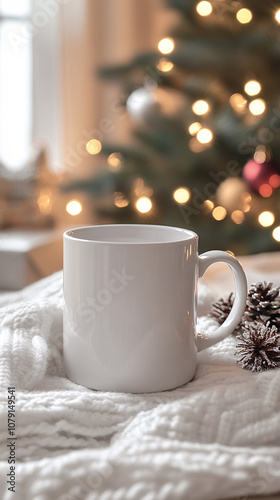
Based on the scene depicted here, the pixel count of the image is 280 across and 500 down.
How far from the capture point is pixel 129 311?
0.39 meters

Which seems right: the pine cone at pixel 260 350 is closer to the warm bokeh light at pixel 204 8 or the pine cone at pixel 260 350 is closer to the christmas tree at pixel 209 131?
the christmas tree at pixel 209 131

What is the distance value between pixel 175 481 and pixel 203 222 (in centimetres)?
128

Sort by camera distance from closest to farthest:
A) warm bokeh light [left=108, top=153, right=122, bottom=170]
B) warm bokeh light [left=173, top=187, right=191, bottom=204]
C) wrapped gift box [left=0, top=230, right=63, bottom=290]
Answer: wrapped gift box [left=0, top=230, right=63, bottom=290]
warm bokeh light [left=173, top=187, right=191, bottom=204]
warm bokeh light [left=108, top=153, right=122, bottom=170]

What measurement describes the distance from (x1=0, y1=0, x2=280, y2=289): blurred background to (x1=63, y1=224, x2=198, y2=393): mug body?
2.48ft

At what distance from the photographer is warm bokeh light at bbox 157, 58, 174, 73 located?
1.57m

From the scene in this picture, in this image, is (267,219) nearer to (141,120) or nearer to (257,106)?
(257,106)

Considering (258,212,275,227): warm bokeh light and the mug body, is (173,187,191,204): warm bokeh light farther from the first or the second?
the mug body

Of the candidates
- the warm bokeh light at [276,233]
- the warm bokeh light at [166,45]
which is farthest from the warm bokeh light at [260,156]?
the warm bokeh light at [166,45]

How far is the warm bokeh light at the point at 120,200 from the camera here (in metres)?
1.78

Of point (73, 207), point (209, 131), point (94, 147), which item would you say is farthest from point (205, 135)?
point (73, 207)

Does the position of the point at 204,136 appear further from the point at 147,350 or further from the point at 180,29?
the point at 147,350

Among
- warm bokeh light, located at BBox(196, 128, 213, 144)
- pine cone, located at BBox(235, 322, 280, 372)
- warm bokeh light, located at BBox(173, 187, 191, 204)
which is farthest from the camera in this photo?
warm bokeh light, located at BBox(173, 187, 191, 204)

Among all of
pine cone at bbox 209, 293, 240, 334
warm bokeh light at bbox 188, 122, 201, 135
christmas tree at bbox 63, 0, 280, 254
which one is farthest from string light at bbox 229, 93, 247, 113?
pine cone at bbox 209, 293, 240, 334

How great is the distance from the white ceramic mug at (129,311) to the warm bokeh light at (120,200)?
137cm
